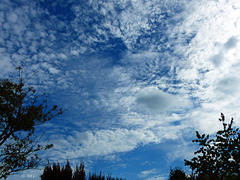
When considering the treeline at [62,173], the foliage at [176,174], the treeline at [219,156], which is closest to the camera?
the treeline at [219,156]

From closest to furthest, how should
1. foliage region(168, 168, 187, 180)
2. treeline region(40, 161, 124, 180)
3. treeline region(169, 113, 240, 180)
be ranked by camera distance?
treeline region(169, 113, 240, 180)
treeline region(40, 161, 124, 180)
foliage region(168, 168, 187, 180)

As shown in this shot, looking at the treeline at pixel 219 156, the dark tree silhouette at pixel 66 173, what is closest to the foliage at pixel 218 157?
the treeline at pixel 219 156

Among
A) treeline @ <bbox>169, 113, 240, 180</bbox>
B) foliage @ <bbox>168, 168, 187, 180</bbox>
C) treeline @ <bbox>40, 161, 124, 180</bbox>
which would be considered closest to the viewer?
treeline @ <bbox>169, 113, 240, 180</bbox>

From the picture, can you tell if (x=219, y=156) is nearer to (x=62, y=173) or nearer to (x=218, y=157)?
(x=218, y=157)

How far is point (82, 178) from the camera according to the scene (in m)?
14.4

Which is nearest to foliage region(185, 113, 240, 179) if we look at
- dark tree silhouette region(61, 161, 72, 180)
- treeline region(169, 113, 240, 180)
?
treeline region(169, 113, 240, 180)

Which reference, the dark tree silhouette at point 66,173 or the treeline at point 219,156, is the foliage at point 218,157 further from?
the dark tree silhouette at point 66,173

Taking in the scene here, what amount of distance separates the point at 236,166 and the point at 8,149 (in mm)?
13885

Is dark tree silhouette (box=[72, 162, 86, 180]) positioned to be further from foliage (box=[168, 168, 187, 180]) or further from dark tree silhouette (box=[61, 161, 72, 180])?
foliage (box=[168, 168, 187, 180])

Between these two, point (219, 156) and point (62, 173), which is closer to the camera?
point (219, 156)

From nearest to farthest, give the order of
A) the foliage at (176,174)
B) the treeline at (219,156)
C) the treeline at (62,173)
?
the treeline at (219,156) < the treeline at (62,173) < the foliage at (176,174)

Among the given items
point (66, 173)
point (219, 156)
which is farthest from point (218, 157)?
point (66, 173)

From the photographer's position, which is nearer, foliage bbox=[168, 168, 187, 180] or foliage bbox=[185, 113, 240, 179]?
foliage bbox=[185, 113, 240, 179]

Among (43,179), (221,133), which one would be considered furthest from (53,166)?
(221,133)
